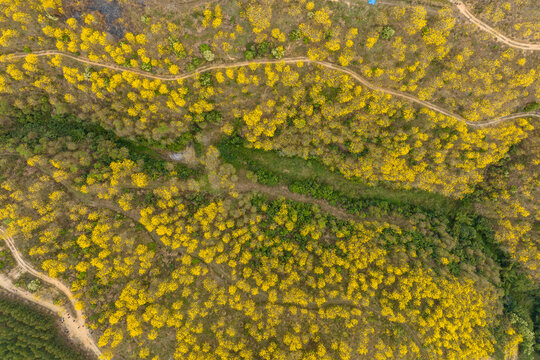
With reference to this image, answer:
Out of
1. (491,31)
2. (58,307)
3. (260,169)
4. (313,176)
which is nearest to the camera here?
(491,31)

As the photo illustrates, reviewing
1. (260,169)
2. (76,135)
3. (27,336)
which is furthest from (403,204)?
(27,336)

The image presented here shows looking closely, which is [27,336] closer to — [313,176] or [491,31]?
[313,176]

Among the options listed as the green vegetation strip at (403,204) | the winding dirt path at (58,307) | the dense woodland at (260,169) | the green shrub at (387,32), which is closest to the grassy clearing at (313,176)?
the green vegetation strip at (403,204)

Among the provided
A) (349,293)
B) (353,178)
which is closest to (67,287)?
(349,293)

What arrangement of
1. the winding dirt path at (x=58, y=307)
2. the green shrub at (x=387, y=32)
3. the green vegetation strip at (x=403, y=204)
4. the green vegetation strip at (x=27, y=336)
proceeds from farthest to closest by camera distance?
1. the green vegetation strip at (x=403, y=204)
2. the winding dirt path at (x=58, y=307)
3. the green vegetation strip at (x=27, y=336)
4. the green shrub at (x=387, y=32)

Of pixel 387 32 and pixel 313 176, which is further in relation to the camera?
pixel 313 176

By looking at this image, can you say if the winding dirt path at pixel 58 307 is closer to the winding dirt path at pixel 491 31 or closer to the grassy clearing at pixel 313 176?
the grassy clearing at pixel 313 176

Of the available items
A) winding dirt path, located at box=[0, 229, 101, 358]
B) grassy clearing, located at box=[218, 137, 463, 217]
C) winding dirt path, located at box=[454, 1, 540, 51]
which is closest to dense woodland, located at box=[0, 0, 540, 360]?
grassy clearing, located at box=[218, 137, 463, 217]

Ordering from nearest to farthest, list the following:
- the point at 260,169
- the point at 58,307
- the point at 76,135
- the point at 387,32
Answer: the point at 387,32
the point at 58,307
the point at 76,135
the point at 260,169

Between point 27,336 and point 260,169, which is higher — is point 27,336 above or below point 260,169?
below
